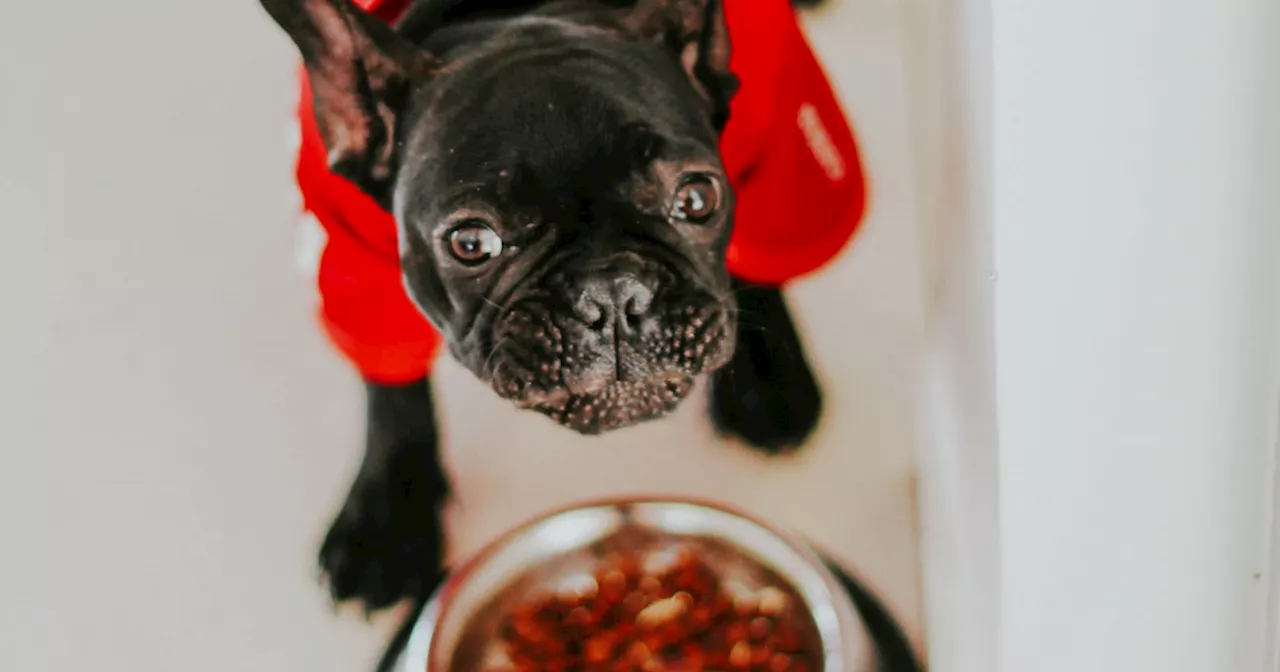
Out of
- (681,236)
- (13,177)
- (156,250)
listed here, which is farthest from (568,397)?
(13,177)

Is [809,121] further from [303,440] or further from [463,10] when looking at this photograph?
[303,440]

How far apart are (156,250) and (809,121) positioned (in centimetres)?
54

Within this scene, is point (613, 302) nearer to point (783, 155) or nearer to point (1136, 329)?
point (783, 155)

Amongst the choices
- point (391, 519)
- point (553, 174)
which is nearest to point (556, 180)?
point (553, 174)

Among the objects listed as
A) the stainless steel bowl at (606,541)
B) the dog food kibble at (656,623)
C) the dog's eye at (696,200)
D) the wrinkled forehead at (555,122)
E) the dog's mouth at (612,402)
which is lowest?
the dog food kibble at (656,623)

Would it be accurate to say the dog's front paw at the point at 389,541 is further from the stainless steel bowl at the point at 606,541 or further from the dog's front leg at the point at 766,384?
the dog's front leg at the point at 766,384

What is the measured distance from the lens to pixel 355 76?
719mm

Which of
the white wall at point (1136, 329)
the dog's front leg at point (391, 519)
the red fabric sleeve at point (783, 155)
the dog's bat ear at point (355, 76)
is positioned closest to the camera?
the white wall at point (1136, 329)

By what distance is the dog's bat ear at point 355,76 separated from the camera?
69 centimetres

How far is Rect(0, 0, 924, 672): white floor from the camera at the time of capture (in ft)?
2.73

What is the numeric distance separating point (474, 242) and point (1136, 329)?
42cm

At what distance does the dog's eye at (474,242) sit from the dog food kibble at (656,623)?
0.34 m

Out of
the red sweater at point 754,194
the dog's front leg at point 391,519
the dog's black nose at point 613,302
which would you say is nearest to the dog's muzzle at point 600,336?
the dog's black nose at point 613,302

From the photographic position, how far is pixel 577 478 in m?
0.96
